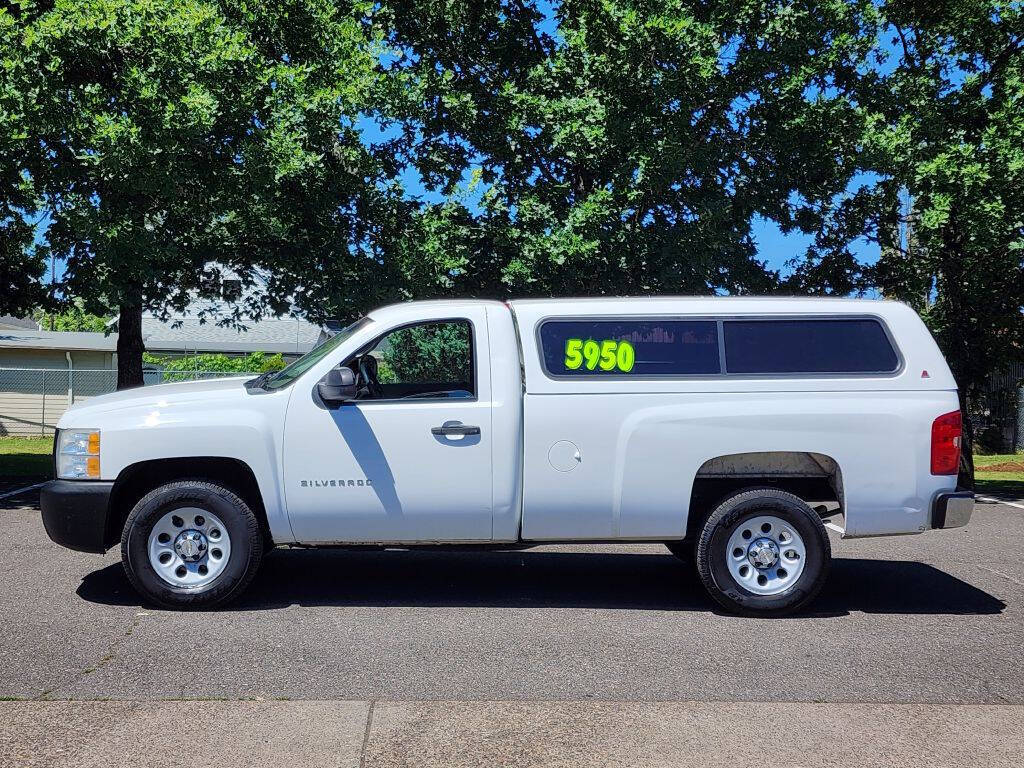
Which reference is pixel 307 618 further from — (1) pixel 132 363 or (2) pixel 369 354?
(1) pixel 132 363

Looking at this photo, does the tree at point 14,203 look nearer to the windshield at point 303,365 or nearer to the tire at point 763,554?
the windshield at point 303,365

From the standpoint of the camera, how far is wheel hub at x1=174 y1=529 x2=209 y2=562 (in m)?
6.91

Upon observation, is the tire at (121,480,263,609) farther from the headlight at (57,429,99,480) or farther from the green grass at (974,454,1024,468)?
the green grass at (974,454,1024,468)

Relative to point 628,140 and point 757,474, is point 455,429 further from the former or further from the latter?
point 628,140

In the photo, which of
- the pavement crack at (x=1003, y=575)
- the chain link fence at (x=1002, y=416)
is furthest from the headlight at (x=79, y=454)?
the chain link fence at (x=1002, y=416)

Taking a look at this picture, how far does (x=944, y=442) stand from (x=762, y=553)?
140 centimetres

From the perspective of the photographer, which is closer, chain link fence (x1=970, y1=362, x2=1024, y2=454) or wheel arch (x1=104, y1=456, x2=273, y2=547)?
wheel arch (x1=104, y1=456, x2=273, y2=547)

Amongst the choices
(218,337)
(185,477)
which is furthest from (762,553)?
(218,337)

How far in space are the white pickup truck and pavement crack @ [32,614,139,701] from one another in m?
0.57

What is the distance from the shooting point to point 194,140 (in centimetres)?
1285

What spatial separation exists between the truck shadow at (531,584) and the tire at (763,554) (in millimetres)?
318

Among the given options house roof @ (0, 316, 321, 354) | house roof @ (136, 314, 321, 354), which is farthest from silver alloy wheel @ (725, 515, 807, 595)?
house roof @ (136, 314, 321, 354)

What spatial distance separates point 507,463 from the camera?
22.8ft

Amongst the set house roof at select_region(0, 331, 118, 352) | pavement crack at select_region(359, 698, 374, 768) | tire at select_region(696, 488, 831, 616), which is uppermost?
house roof at select_region(0, 331, 118, 352)
